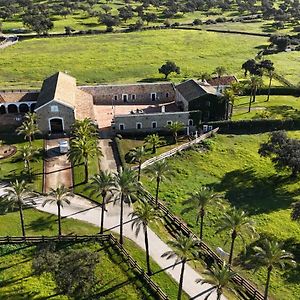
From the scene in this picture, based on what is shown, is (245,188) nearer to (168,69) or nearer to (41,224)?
(41,224)

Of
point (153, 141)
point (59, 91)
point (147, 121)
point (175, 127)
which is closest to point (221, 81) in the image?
point (147, 121)

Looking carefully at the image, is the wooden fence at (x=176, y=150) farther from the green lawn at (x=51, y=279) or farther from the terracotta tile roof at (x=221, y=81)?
the terracotta tile roof at (x=221, y=81)

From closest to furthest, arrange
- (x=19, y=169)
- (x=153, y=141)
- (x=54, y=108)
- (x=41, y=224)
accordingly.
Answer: (x=41, y=224) → (x=19, y=169) → (x=153, y=141) → (x=54, y=108)

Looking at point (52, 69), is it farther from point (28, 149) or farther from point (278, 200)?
point (278, 200)

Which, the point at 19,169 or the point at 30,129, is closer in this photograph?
the point at 19,169

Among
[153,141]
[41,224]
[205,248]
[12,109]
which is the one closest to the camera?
[205,248]
